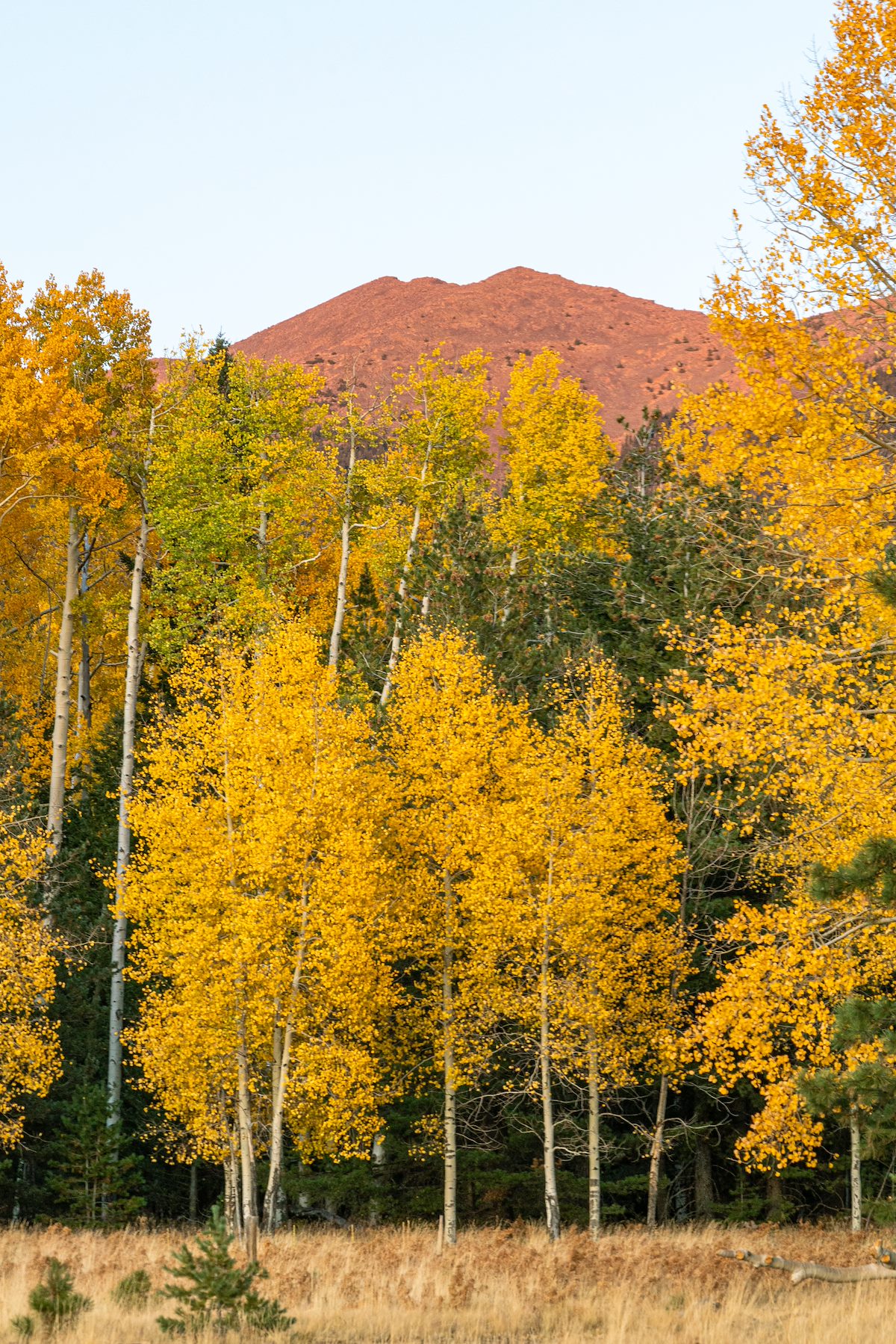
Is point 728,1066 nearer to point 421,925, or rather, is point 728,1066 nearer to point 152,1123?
point 421,925

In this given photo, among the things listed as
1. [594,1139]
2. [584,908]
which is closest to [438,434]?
[584,908]

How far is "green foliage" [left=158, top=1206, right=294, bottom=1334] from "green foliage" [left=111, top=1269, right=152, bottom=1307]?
1.96 m

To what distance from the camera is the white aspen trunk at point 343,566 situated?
28.1 metres

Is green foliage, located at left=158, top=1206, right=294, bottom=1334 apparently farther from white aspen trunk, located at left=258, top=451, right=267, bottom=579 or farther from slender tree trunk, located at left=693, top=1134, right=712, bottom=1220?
white aspen trunk, located at left=258, top=451, right=267, bottom=579

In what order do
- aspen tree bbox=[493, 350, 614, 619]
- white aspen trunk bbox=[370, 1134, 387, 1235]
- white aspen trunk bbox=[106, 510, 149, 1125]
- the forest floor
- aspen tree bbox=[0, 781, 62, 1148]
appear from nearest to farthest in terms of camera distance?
the forest floor < aspen tree bbox=[0, 781, 62, 1148] < white aspen trunk bbox=[106, 510, 149, 1125] < white aspen trunk bbox=[370, 1134, 387, 1235] < aspen tree bbox=[493, 350, 614, 619]

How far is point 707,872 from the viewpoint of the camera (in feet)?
71.4

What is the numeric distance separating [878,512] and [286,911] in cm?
1171

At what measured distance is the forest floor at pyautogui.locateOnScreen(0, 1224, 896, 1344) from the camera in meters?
9.32

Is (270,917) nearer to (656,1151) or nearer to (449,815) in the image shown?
(449,815)

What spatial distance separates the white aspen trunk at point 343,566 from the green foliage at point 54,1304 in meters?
18.1

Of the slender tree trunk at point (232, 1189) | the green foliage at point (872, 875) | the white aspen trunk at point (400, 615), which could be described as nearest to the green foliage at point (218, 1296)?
the green foliage at point (872, 875)

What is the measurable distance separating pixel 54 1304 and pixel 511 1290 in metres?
4.55

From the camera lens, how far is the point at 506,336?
7013 inches

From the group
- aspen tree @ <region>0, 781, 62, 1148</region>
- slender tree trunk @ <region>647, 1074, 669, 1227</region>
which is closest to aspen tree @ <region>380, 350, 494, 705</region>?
aspen tree @ <region>0, 781, 62, 1148</region>
